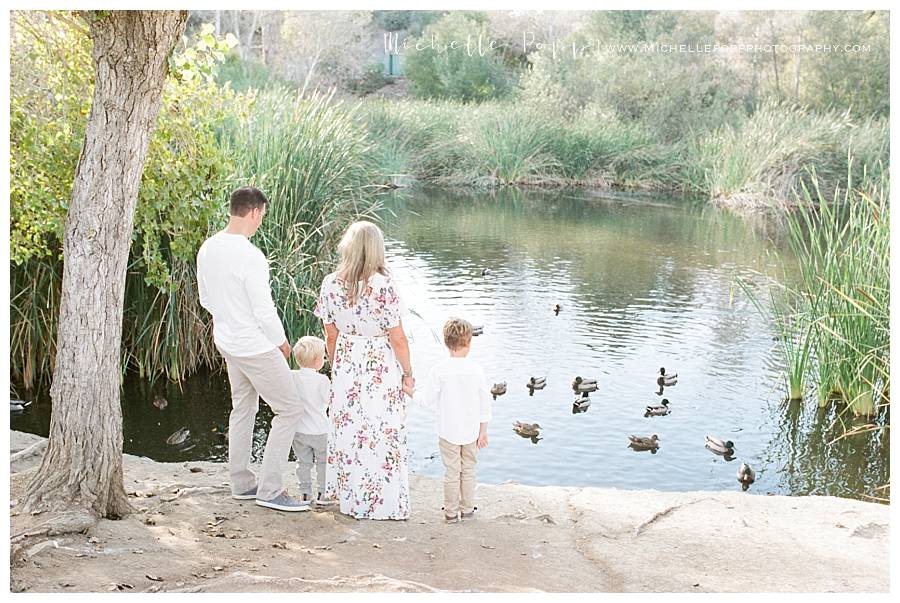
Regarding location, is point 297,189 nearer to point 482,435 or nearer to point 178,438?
point 178,438

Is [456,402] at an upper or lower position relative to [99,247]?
lower

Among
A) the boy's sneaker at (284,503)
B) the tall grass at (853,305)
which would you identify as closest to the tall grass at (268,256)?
the boy's sneaker at (284,503)

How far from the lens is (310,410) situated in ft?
14.9

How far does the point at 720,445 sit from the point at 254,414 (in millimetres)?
3346

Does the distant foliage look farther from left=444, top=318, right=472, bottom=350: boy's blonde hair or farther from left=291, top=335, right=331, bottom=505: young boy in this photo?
left=444, top=318, right=472, bottom=350: boy's blonde hair

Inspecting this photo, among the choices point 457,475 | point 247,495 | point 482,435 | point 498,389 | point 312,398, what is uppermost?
point 312,398

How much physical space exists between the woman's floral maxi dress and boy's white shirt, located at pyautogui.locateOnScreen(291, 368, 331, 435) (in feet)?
0.50

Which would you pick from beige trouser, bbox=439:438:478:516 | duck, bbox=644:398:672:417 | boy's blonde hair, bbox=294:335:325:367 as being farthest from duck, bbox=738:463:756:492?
boy's blonde hair, bbox=294:335:325:367

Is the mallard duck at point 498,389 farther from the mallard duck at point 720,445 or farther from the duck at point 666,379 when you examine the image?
the mallard duck at point 720,445

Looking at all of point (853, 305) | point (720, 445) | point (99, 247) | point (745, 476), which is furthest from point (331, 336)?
point (853, 305)

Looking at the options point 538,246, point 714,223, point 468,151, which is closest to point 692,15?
point 468,151

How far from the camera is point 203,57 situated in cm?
473

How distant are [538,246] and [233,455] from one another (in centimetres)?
1043

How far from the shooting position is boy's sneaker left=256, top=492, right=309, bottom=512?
172 inches
